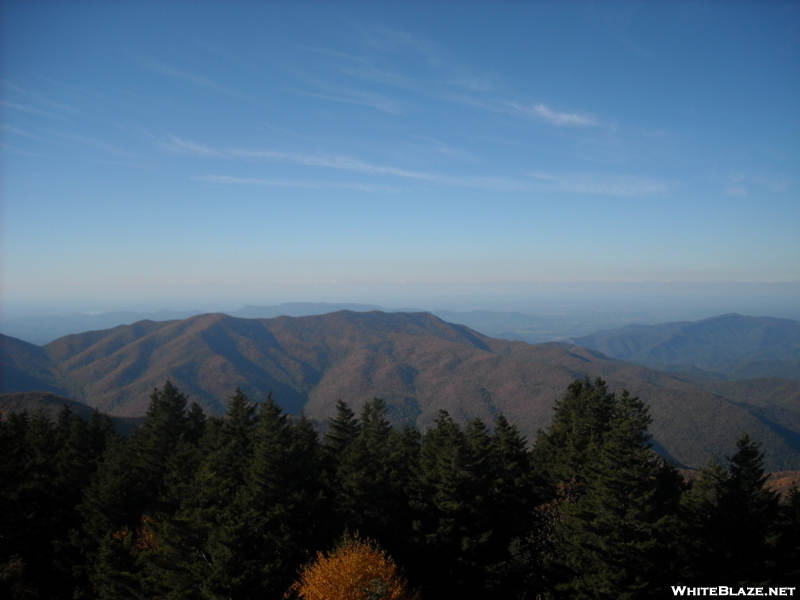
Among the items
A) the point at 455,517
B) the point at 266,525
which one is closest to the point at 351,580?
the point at 266,525

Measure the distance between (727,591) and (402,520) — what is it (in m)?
18.3

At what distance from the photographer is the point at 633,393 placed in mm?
196500

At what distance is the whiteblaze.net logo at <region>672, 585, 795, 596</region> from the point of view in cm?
2058

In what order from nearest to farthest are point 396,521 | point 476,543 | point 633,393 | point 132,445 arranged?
point 476,543
point 396,521
point 132,445
point 633,393

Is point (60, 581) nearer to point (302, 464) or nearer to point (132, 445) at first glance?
point (132, 445)

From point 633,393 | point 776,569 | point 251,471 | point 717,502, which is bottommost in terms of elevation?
point 633,393

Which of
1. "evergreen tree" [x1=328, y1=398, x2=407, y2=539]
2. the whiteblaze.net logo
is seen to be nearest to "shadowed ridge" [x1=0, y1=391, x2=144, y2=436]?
"evergreen tree" [x1=328, y1=398, x2=407, y2=539]

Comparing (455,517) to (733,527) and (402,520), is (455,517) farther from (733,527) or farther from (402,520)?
(733,527)

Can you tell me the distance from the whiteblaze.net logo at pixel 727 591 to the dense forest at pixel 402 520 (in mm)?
667

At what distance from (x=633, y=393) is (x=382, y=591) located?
21360 centimetres

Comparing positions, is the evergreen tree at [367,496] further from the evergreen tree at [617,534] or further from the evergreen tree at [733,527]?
the evergreen tree at [733,527]

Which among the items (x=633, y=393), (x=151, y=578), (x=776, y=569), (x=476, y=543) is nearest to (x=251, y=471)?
(x=151, y=578)

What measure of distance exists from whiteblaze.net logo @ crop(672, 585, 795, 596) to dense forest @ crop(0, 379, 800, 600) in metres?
0.67

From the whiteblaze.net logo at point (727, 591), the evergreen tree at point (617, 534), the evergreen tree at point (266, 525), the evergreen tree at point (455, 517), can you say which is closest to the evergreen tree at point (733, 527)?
the whiteblaze.net logo at point (727, 591)
